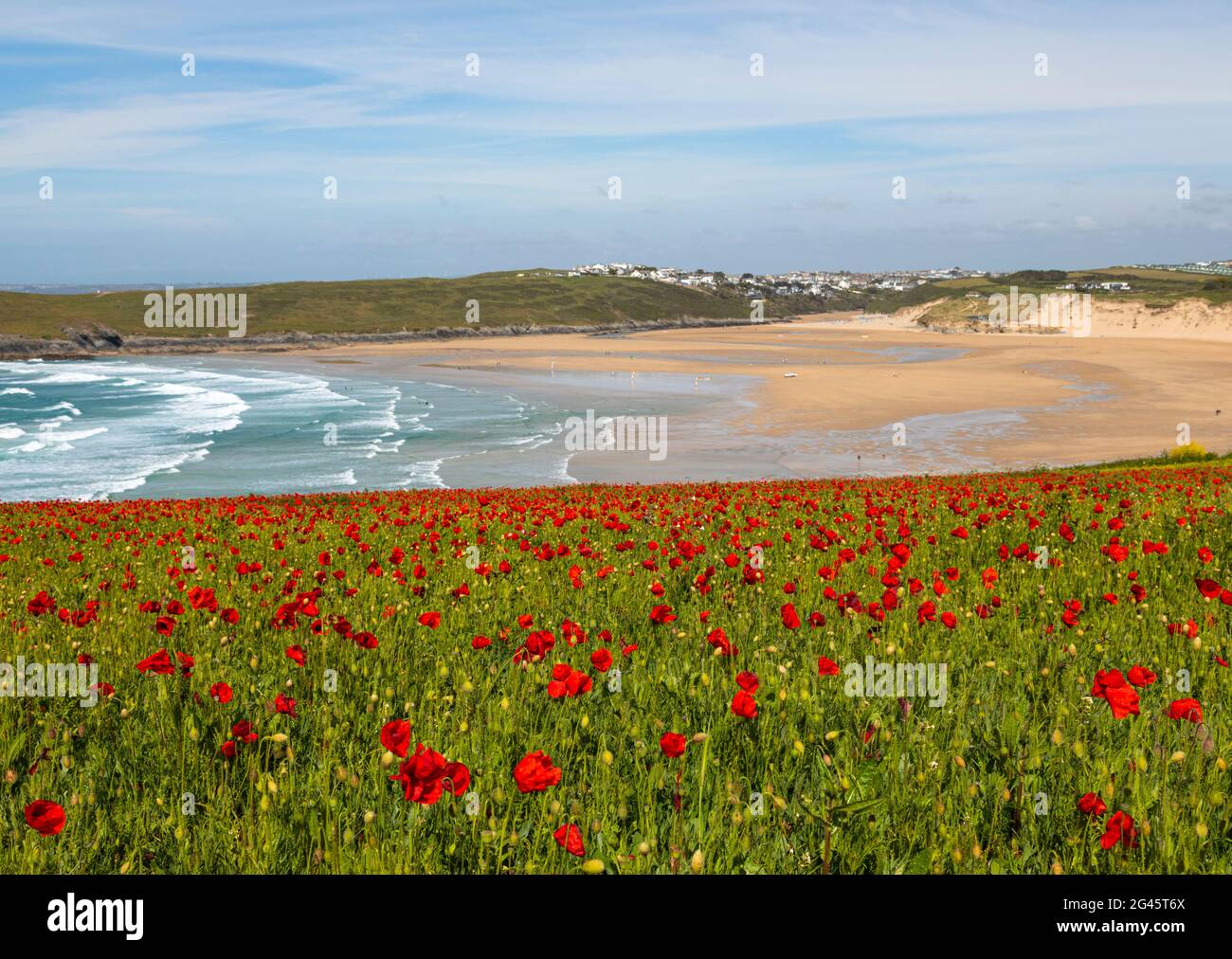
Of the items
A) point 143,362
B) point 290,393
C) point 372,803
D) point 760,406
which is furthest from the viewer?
point 143,362

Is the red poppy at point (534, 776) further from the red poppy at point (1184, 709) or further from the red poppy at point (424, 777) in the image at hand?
the red poppy at point (1184, 709)

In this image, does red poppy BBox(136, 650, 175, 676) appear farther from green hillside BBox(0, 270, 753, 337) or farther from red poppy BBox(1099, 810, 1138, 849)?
green hillside BBox(0, 270, 753, 337)

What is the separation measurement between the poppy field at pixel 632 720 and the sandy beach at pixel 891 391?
31047 millimetres

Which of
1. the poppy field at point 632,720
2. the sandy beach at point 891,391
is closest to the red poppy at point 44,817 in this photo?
the poppy field at point 632,720

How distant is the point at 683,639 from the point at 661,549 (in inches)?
89.4

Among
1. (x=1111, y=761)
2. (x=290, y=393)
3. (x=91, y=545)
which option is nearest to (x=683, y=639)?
(x=1111, y=761)

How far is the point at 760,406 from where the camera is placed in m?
61.0

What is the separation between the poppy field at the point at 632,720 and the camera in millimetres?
2836

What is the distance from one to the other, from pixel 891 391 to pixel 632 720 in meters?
67.2

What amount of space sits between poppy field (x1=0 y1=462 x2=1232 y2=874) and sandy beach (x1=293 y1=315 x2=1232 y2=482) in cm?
3105

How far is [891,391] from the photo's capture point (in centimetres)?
6756

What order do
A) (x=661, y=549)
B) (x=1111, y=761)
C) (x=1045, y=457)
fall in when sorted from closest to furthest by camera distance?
1. (x=1111, y=761)
2. (x=661, y=549)
3. (x=1045, y=457)

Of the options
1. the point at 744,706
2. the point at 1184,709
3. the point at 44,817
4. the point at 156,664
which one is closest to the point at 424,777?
the point at 44,817
